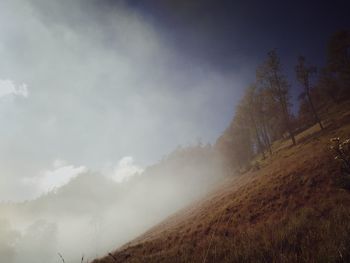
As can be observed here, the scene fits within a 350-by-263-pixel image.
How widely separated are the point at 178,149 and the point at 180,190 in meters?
21.3

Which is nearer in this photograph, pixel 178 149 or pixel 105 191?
pixel 178 149

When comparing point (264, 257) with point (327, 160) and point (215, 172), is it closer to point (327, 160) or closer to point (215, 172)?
point (327, 160)

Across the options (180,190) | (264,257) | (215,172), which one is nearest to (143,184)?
(180,190)

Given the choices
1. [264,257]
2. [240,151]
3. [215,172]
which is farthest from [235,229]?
[215,172]

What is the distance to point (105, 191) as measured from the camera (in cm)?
13712

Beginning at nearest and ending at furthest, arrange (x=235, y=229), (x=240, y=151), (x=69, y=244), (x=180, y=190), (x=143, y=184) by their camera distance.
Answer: (x=235, y=229) < (x=240, y=151) < (x=180, y=190) < (x=143, y=184) < (x=69, y=244)

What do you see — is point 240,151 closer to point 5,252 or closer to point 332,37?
point 332,37

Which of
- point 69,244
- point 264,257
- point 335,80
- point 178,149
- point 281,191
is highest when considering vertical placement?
point 178,149

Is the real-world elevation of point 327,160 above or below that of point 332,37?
below

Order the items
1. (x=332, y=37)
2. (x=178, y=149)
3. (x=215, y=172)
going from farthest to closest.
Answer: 1. (x=178, y=149)
2. (x=215, y=172)
3. (x=332, y=37)

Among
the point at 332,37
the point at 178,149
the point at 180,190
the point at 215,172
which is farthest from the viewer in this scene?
the point at 178,149

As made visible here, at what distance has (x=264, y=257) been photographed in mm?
3723

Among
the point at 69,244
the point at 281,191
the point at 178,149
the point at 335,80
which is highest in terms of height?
the point at 178,149

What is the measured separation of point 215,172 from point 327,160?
62.7 meters
